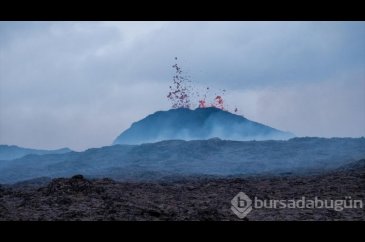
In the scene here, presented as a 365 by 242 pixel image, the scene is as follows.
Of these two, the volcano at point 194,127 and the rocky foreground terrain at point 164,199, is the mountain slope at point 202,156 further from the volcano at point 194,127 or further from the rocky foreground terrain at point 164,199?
the volcano at point 194,127

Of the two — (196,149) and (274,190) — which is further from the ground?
(196,149)

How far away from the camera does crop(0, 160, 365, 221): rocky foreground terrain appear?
10.5 metres

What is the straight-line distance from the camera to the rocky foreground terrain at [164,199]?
412 inches

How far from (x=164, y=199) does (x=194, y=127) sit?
80.5m

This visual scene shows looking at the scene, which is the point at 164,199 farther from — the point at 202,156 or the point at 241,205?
the point at 202,156

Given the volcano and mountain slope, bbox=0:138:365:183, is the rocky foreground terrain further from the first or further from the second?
the volcano

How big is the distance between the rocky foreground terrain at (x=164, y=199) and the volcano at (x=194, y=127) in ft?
242

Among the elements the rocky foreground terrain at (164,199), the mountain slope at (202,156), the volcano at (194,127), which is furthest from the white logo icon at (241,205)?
the volcano at (194,127)

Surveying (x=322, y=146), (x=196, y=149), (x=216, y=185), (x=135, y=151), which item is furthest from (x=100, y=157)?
(x=216, y=185)

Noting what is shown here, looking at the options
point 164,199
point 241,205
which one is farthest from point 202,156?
point 241,205
